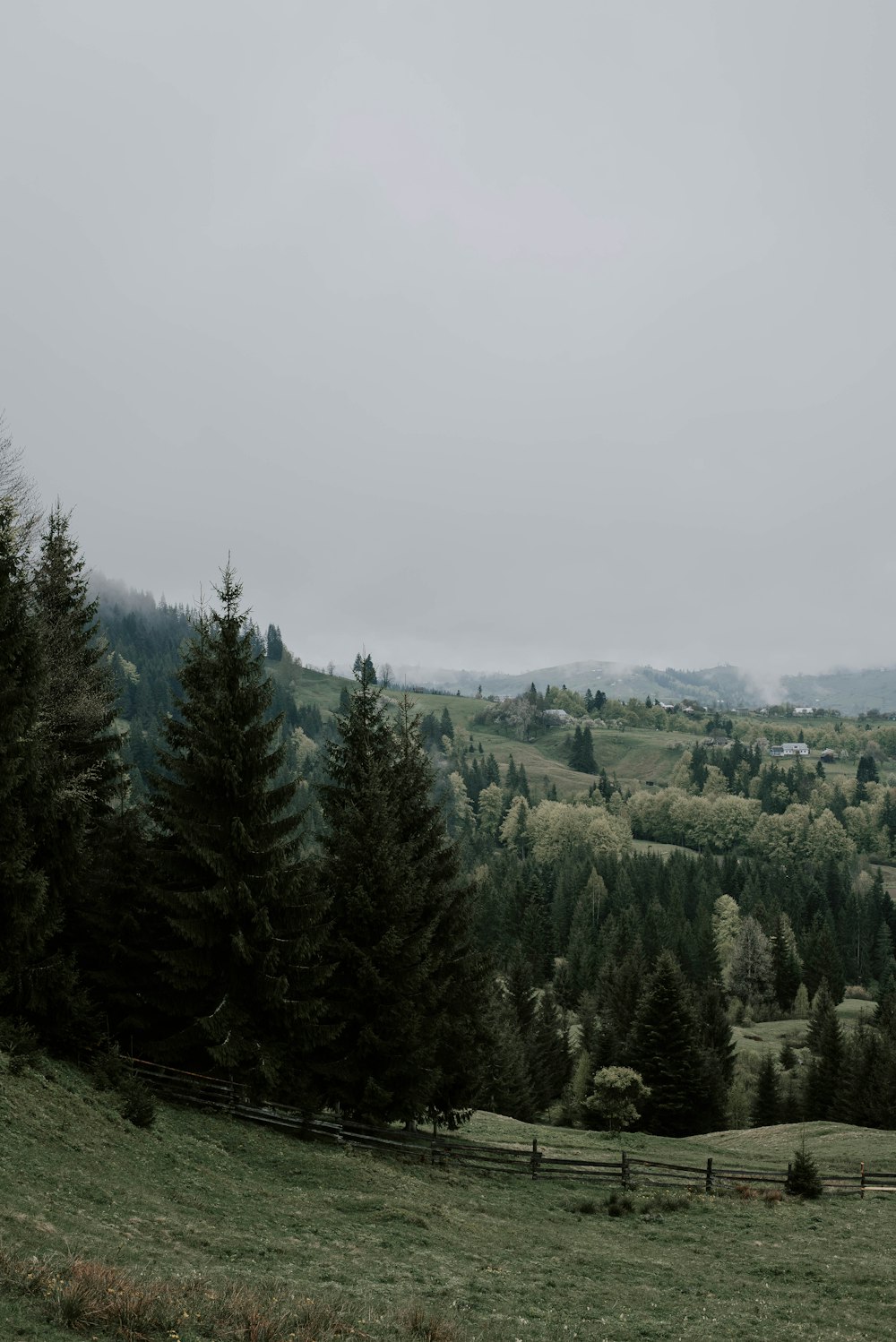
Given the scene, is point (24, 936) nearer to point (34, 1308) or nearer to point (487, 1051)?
point (34, 1308)

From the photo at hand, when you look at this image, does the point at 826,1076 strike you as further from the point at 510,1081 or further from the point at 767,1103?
the point at 510,1081

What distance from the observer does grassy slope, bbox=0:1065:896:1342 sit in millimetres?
13516

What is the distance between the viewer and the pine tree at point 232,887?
25422 mm

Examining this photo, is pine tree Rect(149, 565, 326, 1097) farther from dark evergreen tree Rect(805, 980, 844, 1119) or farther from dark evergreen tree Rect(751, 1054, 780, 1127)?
dark evergreen tree Rect(805, 980, 844, 1119)

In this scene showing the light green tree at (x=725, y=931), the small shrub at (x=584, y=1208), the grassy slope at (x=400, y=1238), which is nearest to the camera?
the grassy slope at (x=400, y=1238)

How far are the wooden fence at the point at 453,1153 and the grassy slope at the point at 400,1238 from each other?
1.17 m

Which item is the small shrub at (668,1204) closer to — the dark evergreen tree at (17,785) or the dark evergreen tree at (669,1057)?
the dark evergreen tree at (17,785)

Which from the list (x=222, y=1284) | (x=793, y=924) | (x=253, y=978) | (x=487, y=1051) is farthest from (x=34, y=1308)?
(x=793, y=924)

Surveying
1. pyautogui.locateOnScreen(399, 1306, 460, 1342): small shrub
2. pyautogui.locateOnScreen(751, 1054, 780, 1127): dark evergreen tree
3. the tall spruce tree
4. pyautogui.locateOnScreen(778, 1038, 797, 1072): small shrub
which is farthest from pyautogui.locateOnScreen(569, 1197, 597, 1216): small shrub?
pyautogui.locateOnScreen(778, 1038, 797, 1072): small shrub

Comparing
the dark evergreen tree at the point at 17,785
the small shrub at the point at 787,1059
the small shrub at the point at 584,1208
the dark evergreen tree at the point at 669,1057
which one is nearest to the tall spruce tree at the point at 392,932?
the small shrub at the point at 584,1208

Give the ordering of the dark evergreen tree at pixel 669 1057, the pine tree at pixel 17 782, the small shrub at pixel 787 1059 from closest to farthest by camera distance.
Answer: the pine tree at pixel 17 782 < the dark evergreen tree at pixel 669 1057 < the small shrub at pixel 787 1059

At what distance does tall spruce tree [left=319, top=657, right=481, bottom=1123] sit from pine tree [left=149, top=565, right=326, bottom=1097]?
1.61 m

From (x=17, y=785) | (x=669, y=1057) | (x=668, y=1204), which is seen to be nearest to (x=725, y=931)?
(x=669, y=1057)

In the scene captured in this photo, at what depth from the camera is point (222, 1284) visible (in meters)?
12.0
